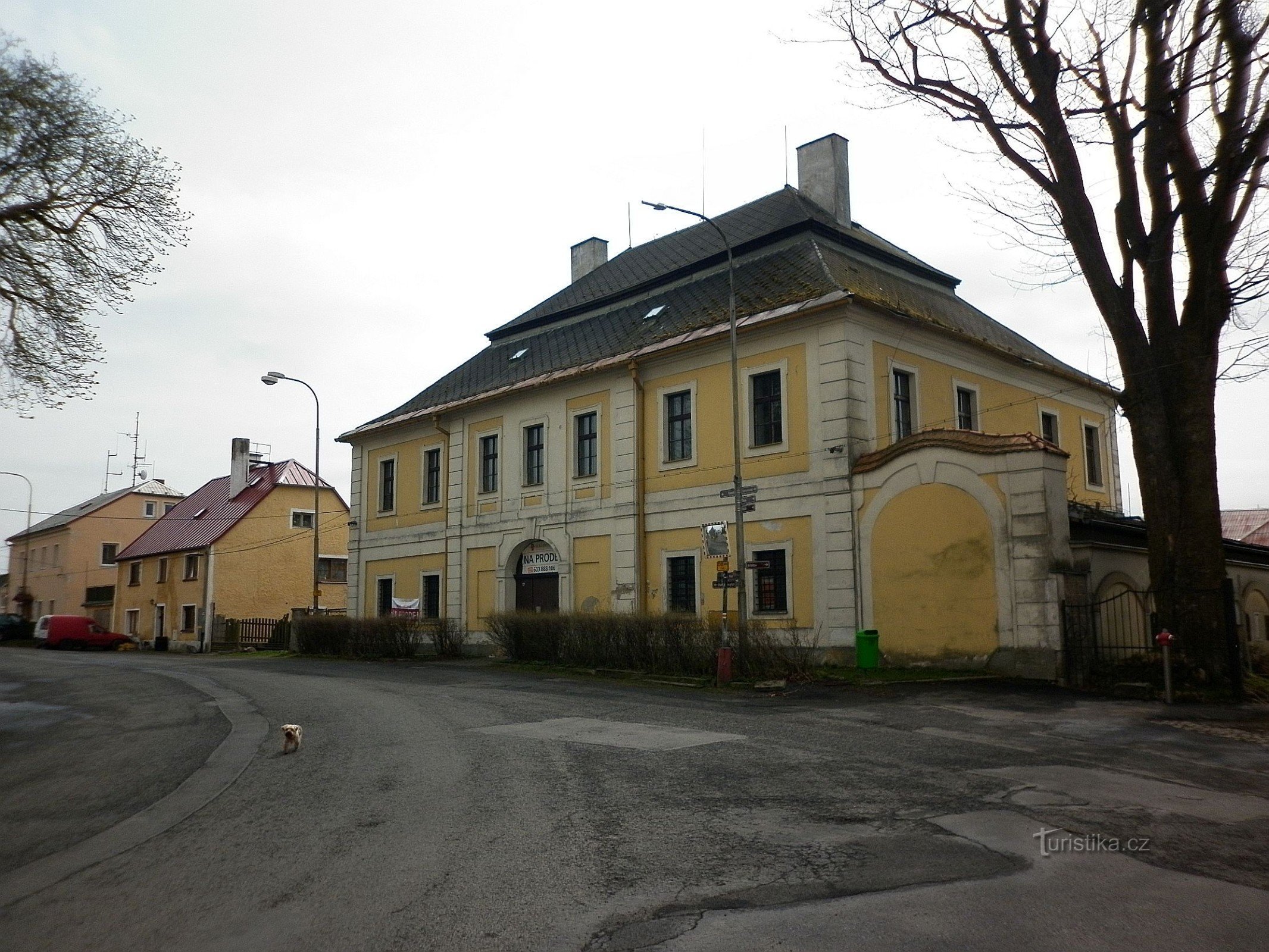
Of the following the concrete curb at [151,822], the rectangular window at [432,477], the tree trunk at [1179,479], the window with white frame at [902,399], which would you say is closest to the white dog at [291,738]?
the concrete curb at [151,822]

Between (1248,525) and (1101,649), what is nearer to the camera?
(1101,649)

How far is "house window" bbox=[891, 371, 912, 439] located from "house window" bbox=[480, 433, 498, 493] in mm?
12904

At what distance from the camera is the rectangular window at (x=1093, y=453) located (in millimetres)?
31047

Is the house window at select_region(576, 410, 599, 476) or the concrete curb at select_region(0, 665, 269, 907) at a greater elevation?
the house window at select_region(576, 410, 599, 476)

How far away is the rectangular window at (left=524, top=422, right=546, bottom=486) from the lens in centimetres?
2964

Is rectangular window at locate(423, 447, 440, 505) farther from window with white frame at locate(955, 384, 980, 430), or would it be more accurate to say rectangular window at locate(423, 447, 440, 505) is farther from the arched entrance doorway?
window with white frame at locate(955, 384, 980, 430)

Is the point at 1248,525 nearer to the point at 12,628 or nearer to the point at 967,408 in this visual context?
the point at 967,408

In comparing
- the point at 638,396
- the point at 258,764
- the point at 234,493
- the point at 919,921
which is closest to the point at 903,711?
the point at 258,764

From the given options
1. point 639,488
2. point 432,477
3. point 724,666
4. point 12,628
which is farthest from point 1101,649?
point 12,628

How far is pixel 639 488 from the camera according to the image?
26.0 m

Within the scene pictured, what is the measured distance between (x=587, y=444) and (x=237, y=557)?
26.2 metres

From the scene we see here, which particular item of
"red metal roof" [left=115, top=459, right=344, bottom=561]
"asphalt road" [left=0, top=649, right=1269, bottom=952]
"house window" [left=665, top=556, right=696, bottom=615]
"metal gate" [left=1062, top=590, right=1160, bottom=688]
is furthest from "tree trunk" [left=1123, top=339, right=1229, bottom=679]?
"red metal roof" [left=115, top=459, right=344, bottom=561]

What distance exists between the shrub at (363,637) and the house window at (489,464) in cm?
474

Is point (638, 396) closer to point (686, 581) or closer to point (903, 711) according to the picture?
point (686, 581)
